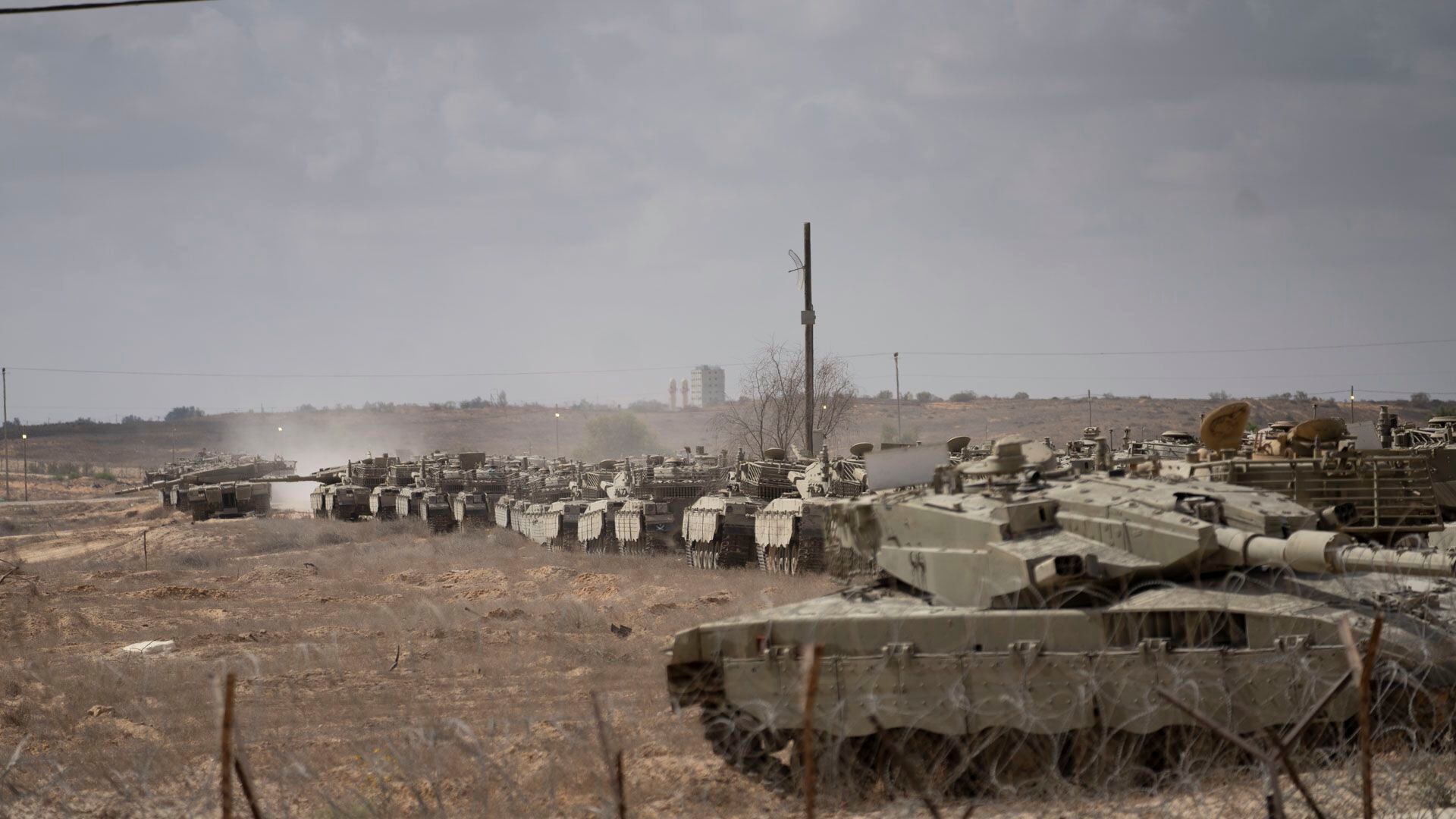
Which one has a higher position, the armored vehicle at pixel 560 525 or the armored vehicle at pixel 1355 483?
the armored vehicle at pixel 1355 483

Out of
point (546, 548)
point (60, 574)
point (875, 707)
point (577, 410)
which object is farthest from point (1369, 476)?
point (577, 410)

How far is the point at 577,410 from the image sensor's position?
156 m

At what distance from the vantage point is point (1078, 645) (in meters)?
8.45

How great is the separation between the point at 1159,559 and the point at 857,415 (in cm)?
9545

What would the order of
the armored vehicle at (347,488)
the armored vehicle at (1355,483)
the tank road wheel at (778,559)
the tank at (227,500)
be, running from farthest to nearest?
1. the tank at (227,500)
2. the armored vehicle at (347,488)
3. the tank road wheel at (778,559)
4. the armored vehicle at (1355,483)

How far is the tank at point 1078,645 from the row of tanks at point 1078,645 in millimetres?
18

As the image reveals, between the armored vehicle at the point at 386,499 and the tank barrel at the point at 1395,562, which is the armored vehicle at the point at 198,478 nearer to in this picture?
the armored vehicle at the point at 386,499

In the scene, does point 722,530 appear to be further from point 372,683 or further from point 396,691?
point 396,691

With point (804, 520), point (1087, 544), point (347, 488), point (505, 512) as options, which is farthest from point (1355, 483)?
point (347, 488)

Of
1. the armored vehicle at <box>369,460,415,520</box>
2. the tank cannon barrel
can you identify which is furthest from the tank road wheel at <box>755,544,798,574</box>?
the armored vehicle at <box>369,460,415,520</box>

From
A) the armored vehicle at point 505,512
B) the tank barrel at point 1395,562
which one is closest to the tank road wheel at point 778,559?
the armored vehicle at point 505,512

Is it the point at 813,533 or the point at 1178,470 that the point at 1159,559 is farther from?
the point at 813,533

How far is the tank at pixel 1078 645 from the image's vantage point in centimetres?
800

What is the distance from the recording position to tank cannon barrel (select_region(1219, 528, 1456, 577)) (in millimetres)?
7855
